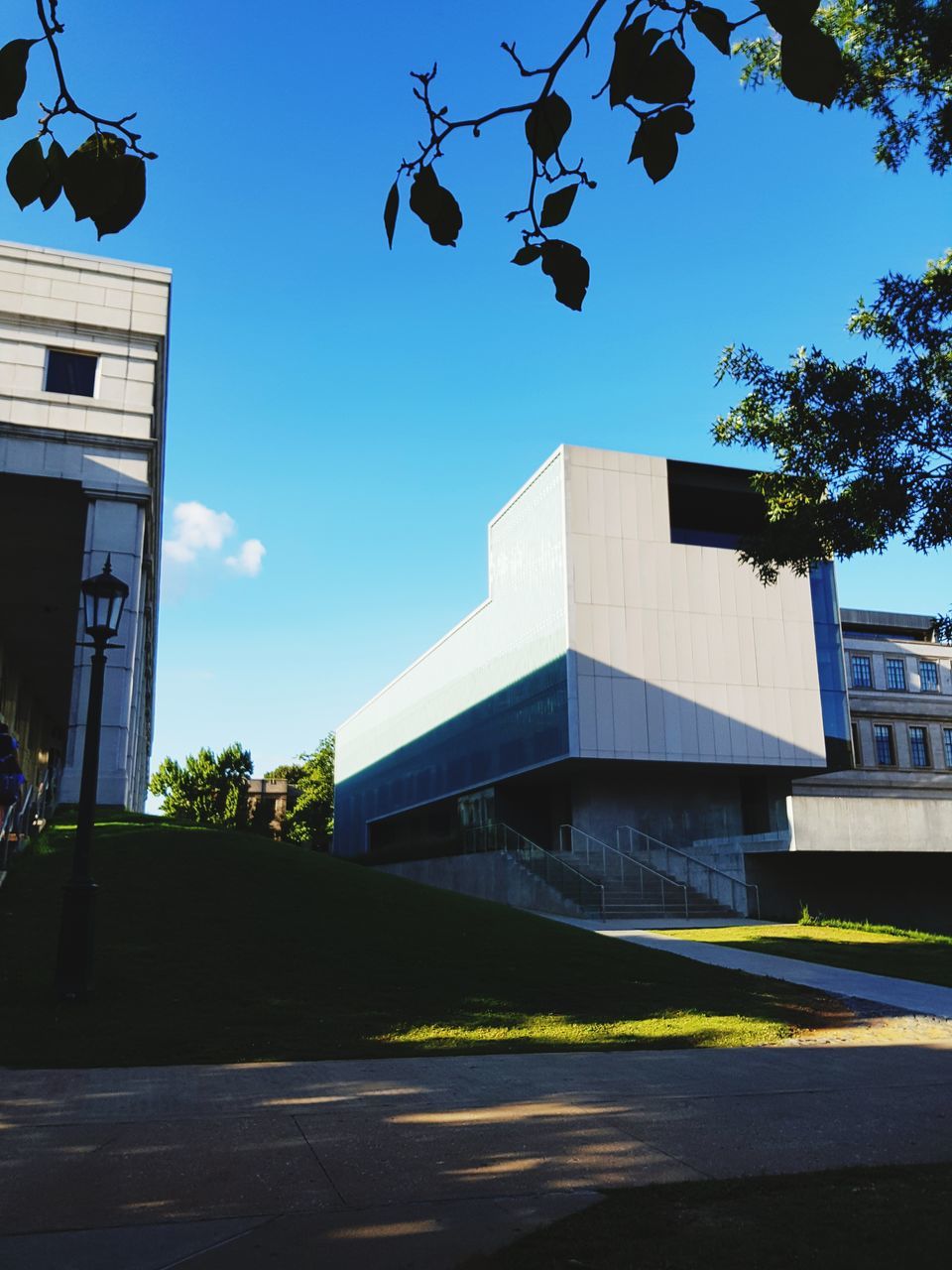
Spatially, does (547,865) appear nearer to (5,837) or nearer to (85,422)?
(85,422)

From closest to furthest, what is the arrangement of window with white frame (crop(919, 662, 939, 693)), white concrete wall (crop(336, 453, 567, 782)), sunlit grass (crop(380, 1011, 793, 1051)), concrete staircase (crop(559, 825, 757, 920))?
1. sunlit grass (crop(380, 1011, 793, 1051))
2. concrete staircase (crop(559, 825, 757, 920))
3. white concrete wall (crop(336, 453, 567, 782))
4. window with white frame (crop(919, 662, 939, 693))

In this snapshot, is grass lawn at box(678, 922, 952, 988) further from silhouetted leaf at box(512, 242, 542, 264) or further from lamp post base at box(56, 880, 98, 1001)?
silhouetted leaf at box(512, 242, 542, 264)

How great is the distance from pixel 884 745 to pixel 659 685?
3623 cm

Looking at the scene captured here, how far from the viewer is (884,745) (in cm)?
6725

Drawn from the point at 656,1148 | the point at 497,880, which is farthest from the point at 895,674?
the point at 656,1148

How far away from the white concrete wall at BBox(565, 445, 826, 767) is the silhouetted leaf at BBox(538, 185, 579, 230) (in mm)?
34286

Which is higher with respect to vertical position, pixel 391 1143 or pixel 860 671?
pixel 860 671

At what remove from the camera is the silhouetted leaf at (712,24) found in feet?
8.27

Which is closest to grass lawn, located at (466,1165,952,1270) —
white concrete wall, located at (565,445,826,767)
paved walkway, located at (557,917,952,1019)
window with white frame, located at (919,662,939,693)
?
paved walkway, located at (557,917,952,1019)

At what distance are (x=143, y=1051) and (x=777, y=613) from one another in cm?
3643

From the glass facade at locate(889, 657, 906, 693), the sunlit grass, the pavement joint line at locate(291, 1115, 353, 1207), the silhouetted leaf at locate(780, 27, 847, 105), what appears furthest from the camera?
the glass facade at locate(889, 657, 906, 693)

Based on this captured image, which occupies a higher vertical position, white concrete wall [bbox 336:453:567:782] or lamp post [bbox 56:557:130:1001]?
white concrete wall [bbox 336:453:567:782]

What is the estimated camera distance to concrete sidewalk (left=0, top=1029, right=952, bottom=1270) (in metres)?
4.14

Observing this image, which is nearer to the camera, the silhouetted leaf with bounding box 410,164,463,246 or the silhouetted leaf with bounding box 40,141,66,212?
the silhouetted leaf with bounding box 40,141,66,212
